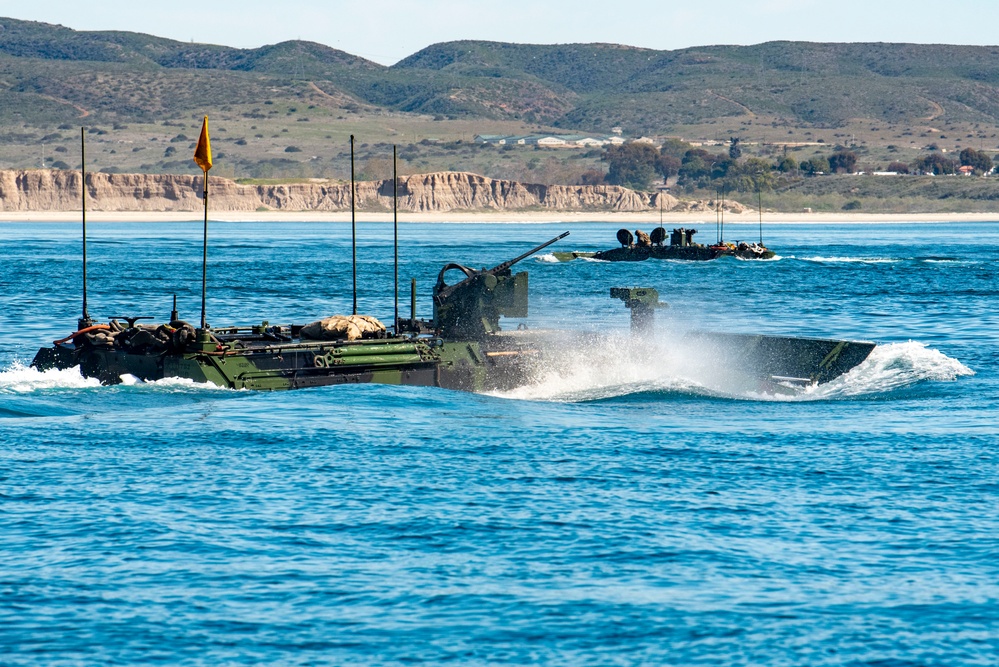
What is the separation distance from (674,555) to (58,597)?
7107 mm

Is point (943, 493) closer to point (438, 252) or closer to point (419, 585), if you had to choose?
point (419, 585)

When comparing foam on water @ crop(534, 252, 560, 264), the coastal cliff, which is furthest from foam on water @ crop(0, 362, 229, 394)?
the coastal cliff

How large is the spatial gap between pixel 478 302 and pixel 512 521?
49.6 ft

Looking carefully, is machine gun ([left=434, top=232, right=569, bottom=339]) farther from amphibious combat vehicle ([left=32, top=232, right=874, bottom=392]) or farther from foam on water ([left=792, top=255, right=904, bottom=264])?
foam on water ([left=792, top=255, right=904, bottom=264])

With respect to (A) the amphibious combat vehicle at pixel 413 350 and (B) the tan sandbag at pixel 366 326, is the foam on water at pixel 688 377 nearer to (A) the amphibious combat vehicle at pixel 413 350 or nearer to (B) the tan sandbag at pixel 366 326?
(A) the amphibious combat vehicle at pixel 413 350

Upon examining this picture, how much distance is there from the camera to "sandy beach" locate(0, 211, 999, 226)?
581 feet

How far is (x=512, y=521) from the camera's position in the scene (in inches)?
771

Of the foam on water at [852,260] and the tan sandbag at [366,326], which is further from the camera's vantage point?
the foam on water at [852,260]

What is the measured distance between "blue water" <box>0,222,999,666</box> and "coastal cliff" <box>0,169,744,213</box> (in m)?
144

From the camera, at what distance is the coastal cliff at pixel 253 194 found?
584ft

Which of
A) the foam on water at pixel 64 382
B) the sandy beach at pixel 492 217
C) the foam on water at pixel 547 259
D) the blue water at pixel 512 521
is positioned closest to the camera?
the blue water at pixel 512 521

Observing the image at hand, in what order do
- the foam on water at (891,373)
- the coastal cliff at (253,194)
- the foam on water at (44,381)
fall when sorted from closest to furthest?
the foam on water at (44,381) → the foam on water at (891,373) → the coastal cliff at (253,194)

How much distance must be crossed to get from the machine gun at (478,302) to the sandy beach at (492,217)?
143 m

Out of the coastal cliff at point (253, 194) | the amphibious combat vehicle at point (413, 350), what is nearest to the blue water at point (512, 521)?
the amphibious combat vehicle at point (413, 350)
